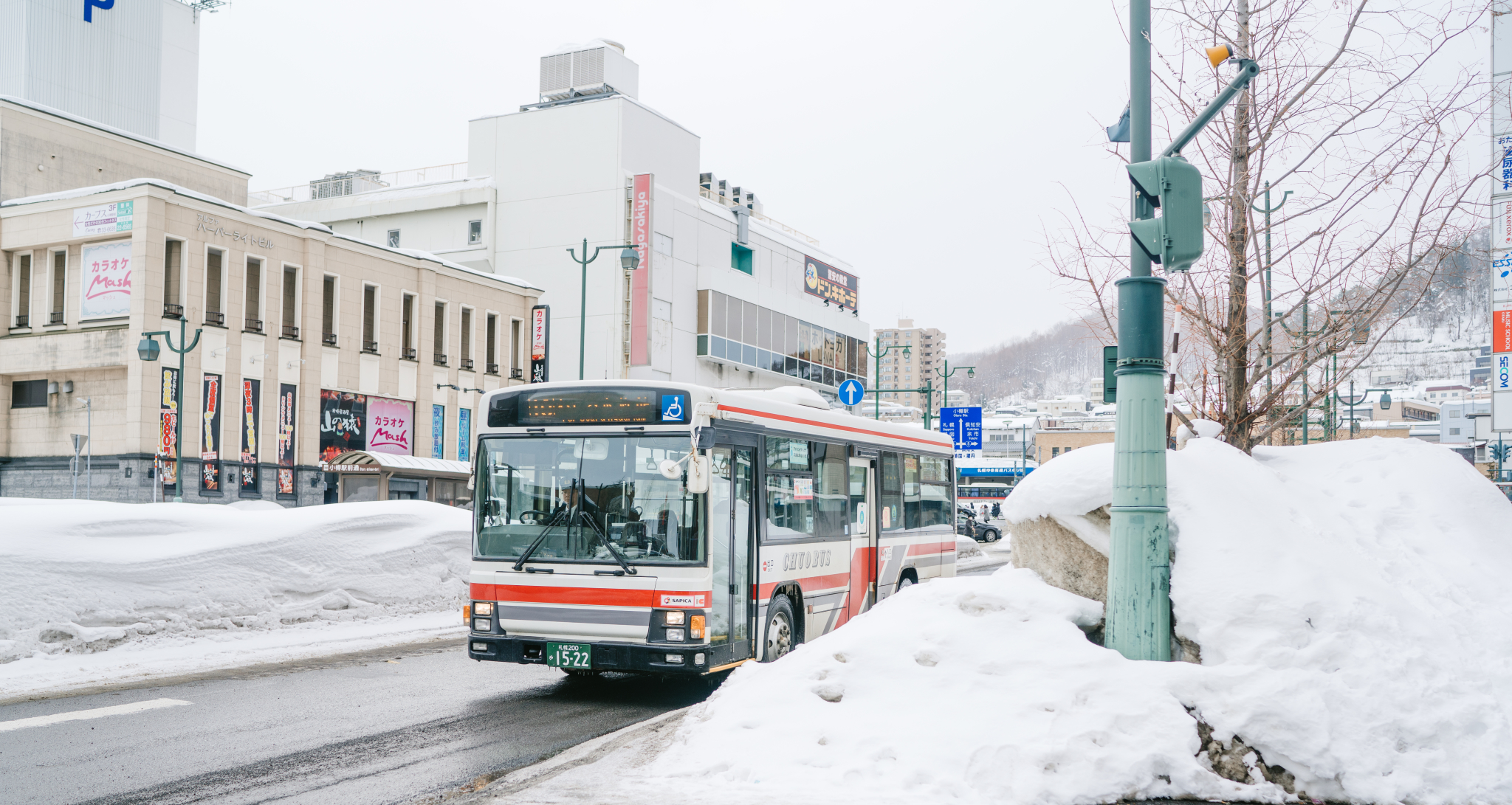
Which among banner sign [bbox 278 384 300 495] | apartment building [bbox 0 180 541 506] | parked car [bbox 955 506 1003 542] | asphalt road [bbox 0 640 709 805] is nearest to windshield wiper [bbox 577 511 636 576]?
asphalt road [bbox 0 640 709 805]

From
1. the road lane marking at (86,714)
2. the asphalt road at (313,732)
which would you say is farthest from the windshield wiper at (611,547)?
the road lane marking at (86,714)

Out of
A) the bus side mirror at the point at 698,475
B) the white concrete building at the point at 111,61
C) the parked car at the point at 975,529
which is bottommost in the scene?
the parked car at the point at 975,529

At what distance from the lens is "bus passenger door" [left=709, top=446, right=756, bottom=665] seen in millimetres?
9914

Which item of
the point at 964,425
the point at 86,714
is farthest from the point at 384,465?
the point at 86,714

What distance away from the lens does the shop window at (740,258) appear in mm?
59406

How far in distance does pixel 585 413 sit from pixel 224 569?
628 cm

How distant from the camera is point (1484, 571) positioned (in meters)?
7.63

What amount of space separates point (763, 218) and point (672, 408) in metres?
56.9

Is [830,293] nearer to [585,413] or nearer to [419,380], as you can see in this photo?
[419,380]

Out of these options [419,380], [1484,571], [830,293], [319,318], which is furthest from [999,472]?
[1484,571]

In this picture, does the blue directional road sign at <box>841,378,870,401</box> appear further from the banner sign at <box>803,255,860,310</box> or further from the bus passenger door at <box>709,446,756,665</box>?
the banner sign at <box>803,255,860,310</box>

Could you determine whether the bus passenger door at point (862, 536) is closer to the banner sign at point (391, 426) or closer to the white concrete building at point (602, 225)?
the banner sign at point (391, 426)

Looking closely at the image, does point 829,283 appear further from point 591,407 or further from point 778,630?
point 591,407

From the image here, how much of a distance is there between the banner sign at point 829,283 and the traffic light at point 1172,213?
58.6 metres
